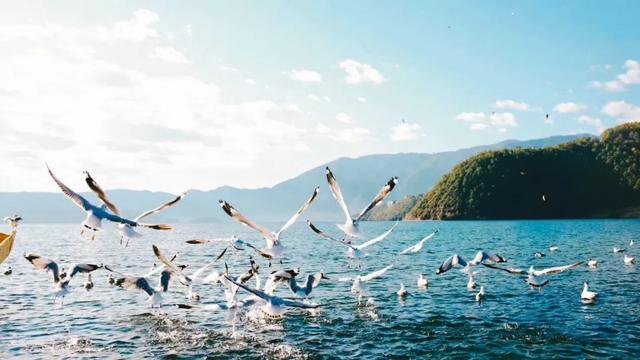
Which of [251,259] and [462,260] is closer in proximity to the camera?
[462,260]

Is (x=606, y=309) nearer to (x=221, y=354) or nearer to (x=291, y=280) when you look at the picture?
(x=291, y=280)

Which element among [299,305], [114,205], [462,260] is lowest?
[299,305]

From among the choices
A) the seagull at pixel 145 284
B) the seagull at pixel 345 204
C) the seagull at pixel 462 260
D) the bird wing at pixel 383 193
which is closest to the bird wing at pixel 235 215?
the seagull at pixel 345 204

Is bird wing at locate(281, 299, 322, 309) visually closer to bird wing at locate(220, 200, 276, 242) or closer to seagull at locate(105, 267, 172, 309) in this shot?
bird wing at locate(220, 200, 276, 242)

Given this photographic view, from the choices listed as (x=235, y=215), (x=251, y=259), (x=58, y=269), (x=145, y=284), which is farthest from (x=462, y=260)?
(x=58, y=269)

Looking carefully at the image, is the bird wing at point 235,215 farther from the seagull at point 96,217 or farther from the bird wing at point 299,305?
the bird wing at point 299,305

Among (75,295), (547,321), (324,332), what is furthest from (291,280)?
(75,295)

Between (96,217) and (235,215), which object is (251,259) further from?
(96,217)

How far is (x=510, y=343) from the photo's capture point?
19656mm

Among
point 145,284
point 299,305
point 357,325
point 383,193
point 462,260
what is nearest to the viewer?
point 383,193

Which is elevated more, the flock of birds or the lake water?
the flock of birds

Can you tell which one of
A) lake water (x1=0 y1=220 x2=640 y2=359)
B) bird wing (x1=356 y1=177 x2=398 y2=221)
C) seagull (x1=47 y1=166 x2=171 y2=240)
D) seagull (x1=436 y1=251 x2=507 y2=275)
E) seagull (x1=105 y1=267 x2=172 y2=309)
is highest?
bird wing (x1=356 y1=177 x2=398 y2=221)

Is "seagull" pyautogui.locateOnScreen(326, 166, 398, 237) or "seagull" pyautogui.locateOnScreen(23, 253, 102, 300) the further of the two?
"seagull" pyautogui.locateOnScreen(23, 253, 102, 300)

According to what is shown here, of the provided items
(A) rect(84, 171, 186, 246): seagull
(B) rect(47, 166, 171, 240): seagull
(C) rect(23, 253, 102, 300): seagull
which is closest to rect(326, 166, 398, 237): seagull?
(A) rect(84, 171, 186, 246): seagull
